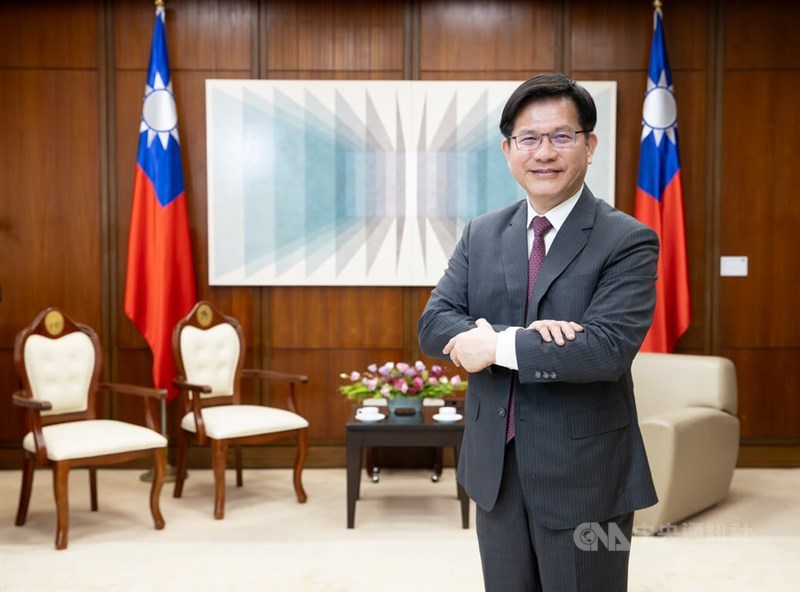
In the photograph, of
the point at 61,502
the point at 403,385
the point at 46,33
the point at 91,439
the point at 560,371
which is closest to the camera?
the point at 560,371

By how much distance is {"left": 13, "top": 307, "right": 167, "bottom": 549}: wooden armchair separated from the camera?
3.65 m

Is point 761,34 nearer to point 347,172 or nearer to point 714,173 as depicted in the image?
point 714,173

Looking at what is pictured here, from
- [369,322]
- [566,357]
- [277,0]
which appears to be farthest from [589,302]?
[277,0]

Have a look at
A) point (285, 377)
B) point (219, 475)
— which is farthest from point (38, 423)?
point (285, 377)

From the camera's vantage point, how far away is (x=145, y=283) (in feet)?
16.0

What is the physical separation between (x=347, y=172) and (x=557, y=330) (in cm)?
370

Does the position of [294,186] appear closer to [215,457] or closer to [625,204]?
[215,457]

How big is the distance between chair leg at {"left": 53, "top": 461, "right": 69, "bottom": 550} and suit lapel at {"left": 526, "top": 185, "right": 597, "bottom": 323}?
9.52ft

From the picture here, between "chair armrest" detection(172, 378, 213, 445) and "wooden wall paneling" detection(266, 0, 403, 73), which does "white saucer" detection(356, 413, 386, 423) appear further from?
"wooden wall paneling" detection(266, 0, 403, 73)

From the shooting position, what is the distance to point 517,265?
1.63 metres

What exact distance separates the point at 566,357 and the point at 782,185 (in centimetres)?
437

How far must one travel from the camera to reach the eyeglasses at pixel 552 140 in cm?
154

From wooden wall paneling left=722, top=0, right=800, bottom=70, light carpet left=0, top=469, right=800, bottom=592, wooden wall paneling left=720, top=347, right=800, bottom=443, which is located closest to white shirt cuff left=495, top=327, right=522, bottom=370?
light carpet left=0, top=469, right=800, bottom=592

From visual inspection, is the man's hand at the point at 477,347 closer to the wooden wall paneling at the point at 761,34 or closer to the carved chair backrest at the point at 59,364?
the carved chair backrest at the point at 59,364
